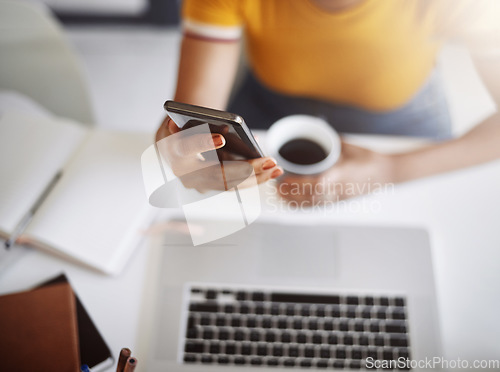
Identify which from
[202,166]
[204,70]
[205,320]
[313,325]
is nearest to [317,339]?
[313,325]

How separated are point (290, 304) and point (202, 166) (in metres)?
0.20

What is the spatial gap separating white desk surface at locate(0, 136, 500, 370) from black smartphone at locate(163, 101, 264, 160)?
0.18m

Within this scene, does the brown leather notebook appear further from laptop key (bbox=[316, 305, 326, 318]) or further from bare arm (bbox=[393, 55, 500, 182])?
bare arm (bbox=[393, 55, 500, 182])

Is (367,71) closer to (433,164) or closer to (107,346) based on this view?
(433,164)

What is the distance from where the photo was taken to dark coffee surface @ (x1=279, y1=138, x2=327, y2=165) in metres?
0.44

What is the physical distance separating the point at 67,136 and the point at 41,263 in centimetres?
15

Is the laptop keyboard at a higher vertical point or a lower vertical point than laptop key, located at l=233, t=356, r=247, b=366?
higher

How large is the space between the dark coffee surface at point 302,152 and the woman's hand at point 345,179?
2 centimetres

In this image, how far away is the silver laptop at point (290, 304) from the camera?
438 millimetres

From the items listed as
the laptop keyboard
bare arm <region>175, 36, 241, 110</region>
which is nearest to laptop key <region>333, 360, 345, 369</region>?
the laptop keyboard

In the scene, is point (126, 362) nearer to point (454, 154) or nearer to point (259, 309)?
point (259, 309)

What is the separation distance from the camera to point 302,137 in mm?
455

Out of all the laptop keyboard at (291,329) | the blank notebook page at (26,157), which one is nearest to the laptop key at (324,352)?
the laptop keyboard at (291,329)

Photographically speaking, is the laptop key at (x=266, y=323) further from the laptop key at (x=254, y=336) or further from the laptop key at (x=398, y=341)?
the laptop key at (x=398, y=341)
